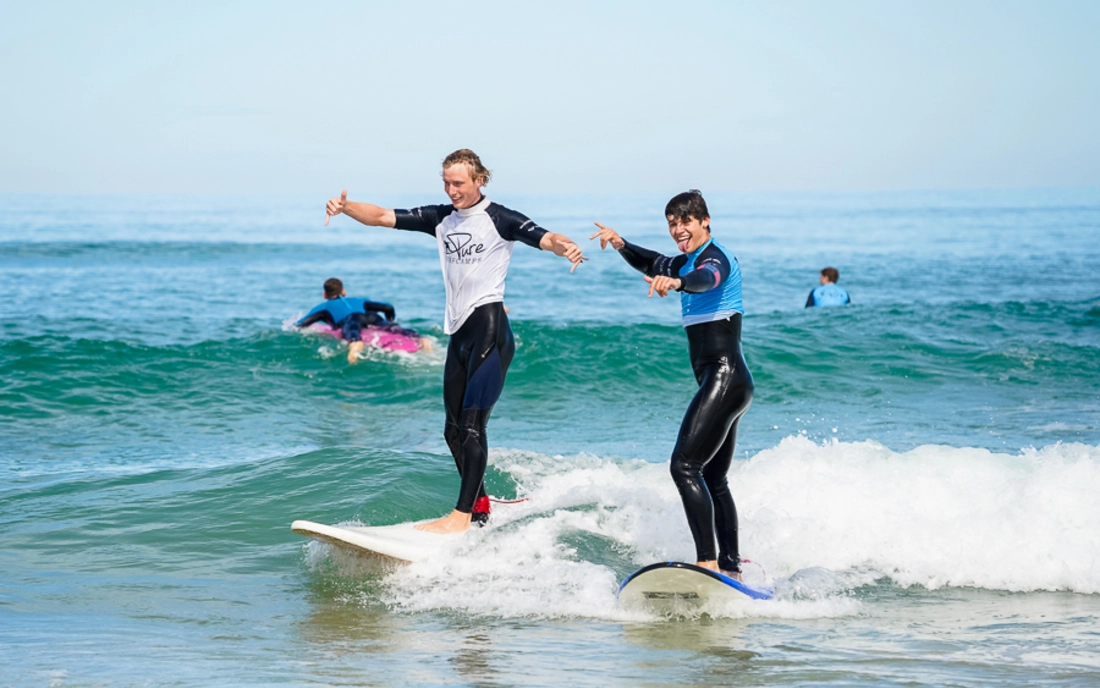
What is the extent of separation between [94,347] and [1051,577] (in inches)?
575

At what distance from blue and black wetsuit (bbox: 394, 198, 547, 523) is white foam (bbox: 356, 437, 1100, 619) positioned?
0.63 m

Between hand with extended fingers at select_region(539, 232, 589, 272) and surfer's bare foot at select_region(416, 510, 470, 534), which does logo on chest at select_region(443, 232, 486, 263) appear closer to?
hand with extended fingers at select_region(539, 232, 589, 272)

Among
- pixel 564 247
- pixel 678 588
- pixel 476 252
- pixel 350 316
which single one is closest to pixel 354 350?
pixel 350 316

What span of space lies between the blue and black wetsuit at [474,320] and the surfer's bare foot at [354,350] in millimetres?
10094

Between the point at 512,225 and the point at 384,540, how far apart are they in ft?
6.83

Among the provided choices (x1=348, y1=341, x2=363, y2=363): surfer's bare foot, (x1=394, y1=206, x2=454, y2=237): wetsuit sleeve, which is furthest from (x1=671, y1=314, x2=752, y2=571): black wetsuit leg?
(x1=348, y1=341, x2=363, y2=363): surfer's bare foot

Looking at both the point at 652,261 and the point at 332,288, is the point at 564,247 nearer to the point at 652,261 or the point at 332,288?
the point at 652,261

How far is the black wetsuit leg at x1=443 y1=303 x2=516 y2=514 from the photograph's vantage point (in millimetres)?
6328

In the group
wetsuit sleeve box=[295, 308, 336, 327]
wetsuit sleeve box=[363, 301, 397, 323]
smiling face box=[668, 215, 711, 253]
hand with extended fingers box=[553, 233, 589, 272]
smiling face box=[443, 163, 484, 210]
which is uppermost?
smiling face box=[443, 163, 484, 210]

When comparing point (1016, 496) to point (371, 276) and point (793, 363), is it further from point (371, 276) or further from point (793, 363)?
point (371, 276)

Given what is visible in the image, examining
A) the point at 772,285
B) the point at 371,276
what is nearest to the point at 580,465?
the point at 772,285

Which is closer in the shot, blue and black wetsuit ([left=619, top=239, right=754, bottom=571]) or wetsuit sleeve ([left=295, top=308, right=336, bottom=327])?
blue and black wetsuit ([left=619, top=239, right=754, bottom=571])

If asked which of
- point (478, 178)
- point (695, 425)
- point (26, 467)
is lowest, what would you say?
point (26, 467)

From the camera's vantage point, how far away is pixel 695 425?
5531 mm
